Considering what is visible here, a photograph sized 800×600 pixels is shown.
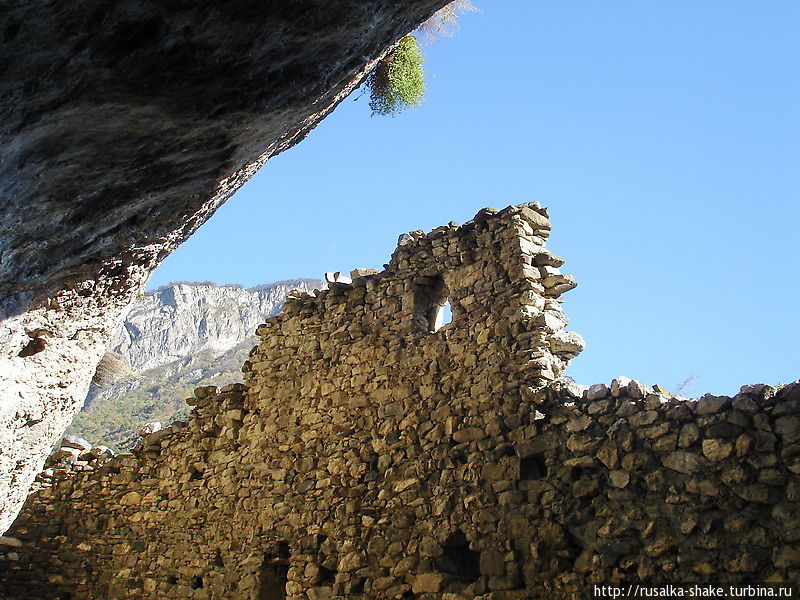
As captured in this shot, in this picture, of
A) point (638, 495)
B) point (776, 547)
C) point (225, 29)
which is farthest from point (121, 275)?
point (776, 547)

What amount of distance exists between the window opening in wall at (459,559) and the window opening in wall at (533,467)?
82 cm

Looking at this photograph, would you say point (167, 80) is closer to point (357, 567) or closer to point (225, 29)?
point (225, 29)

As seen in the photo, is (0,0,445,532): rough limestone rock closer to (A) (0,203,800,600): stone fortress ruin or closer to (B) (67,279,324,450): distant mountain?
(A) (0,203,800,600): stone fortress ruin

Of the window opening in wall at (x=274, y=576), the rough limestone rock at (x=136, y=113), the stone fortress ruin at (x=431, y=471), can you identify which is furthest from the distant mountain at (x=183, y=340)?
the rough limestone rock at (x=136, y=113)

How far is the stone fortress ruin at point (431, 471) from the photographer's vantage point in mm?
5023

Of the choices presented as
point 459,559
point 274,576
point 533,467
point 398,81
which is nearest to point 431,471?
point 459,559

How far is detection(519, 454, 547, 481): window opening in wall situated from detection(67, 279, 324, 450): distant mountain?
3805cm

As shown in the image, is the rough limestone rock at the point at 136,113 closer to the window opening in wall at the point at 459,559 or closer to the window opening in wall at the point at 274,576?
the window opening in wall at the point at 459,559

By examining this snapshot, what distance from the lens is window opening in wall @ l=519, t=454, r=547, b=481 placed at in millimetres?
6152

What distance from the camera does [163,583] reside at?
29.3ft

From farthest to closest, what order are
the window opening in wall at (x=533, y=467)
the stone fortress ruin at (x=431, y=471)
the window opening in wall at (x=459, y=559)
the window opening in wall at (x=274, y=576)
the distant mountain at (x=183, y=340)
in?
the distant mountain at (x=183, y=340) → the window opening in wall at (x=274, y=576) → the window opening in wall at (x=459, y=559) → the window opening in wall at (x=533, y=467) → the stone fortress ruin at (x=431, y=471)

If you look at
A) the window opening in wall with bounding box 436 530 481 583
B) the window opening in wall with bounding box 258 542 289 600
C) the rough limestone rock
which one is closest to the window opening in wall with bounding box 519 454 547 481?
the window opening in wall with bounding box 436 530 481 583

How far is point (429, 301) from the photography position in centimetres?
812

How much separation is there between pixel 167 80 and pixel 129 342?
69341mm
